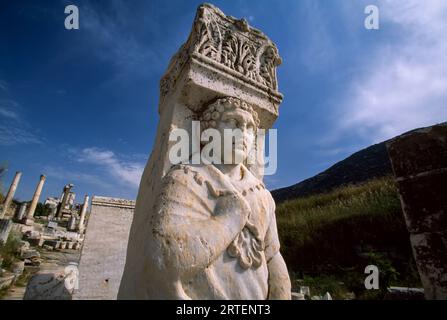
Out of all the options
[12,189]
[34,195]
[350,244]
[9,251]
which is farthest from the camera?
[34,195]

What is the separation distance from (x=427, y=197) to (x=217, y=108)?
6.15 feet

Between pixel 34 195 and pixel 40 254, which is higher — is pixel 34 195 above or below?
above

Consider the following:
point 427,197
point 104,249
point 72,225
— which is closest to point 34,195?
point 72,225

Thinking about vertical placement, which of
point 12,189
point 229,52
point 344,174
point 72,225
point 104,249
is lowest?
point 104,249

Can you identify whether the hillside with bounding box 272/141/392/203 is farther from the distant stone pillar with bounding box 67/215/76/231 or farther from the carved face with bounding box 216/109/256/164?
the carved face with bounding box 216/109/256/164

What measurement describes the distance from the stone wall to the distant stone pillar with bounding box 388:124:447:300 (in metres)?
5.18

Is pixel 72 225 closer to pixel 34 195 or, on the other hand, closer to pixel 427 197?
pixel 34 195

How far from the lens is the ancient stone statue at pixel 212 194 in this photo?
4.54 ft

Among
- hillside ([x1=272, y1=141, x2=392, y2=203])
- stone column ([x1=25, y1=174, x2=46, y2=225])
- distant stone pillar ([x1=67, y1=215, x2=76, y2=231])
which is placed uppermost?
hillside ([x1=272, y1=141, x2=392, y2=203])

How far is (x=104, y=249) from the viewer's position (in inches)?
216

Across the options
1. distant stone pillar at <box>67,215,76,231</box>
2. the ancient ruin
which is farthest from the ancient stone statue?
distant stone pillar at <box>67,215,76,231</box>

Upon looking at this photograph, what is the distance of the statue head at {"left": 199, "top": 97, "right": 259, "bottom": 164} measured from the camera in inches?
76.0
